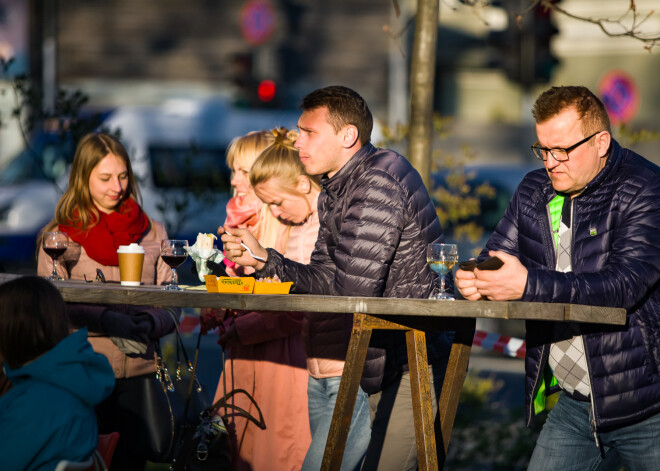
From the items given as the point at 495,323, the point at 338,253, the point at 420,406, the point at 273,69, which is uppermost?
the point at 273,69

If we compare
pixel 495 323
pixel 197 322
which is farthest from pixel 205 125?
pixel 197 322

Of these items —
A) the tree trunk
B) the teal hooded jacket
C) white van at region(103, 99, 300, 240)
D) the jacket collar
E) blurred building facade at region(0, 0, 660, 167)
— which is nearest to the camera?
the teal hooded jacket

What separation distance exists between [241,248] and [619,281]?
5.13ft

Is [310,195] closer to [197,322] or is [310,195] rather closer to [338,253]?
[338,253]

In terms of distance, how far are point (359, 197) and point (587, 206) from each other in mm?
885

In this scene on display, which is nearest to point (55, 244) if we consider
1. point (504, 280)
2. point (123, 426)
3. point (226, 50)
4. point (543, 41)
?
point (123, 426)

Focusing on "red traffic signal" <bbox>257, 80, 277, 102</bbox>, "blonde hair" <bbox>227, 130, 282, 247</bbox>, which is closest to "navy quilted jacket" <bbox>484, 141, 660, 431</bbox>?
"blonde hair" <bbox>227, 130, 282, 247</bbox>

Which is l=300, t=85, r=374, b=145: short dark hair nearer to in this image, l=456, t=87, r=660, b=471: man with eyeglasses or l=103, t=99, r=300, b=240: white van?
l=456, t=87, r=660, b=471: man with eyeglasses

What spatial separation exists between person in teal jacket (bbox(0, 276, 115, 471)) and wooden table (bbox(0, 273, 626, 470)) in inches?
13.5

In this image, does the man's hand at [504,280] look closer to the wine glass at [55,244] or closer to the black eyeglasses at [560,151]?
the black eyeglasses at [560,151]

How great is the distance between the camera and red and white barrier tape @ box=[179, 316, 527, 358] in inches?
262

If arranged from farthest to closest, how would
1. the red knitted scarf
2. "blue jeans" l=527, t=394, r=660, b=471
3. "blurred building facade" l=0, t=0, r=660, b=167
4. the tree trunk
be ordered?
"blurred building facade" l=0, t=0, r=660, b=167
the tree trunk
the red knitted scarf
"blue jeans" l=527, t=394, r=660, b=471

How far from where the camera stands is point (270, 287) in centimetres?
417

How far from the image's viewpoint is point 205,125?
1395cm
